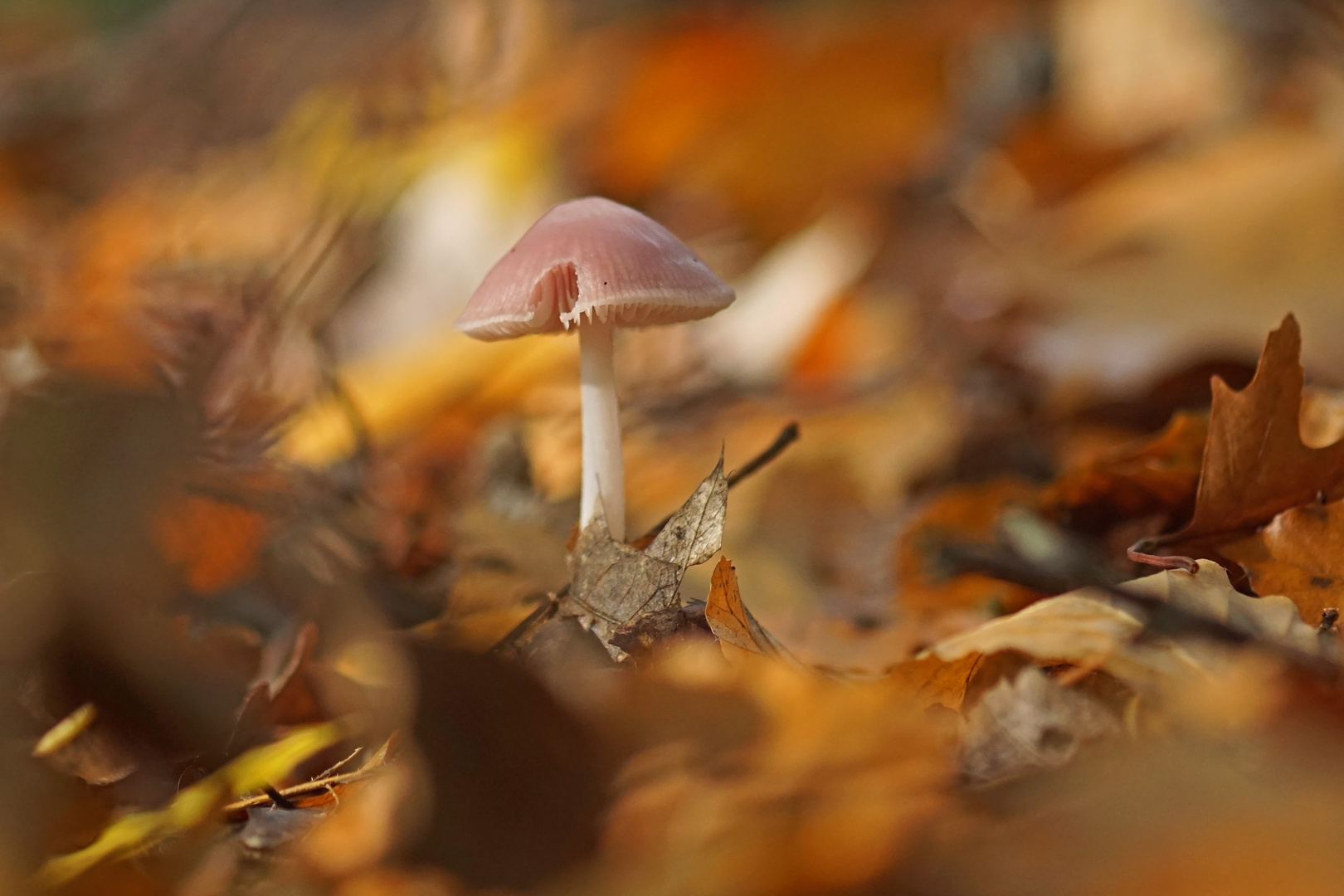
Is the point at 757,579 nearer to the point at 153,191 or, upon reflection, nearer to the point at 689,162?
the point at 689,162

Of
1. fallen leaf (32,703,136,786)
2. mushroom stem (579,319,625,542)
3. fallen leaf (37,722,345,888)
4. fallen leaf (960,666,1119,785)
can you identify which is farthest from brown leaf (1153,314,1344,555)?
fallen leaf (32,703,136,786)

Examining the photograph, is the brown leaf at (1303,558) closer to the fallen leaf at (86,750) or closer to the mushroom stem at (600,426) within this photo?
the mushroom stem at (600,426)

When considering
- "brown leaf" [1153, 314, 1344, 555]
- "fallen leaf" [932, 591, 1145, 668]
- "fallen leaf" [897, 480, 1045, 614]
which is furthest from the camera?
"fallen leaf" [897, 480, 1045, 614]

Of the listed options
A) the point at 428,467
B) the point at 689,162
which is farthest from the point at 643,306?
the point at 689,162

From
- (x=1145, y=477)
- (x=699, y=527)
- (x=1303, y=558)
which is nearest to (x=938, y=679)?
(x=699, y=527)

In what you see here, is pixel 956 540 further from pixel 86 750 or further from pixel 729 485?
pixel 86 750

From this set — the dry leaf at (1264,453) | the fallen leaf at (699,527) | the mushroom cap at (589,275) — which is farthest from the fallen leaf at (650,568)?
the dry leaf at (1264,453)

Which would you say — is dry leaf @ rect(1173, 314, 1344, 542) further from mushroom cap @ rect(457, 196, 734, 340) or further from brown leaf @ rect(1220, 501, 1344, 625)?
mushroom cap @ rect(457, 196, 734, 340)
